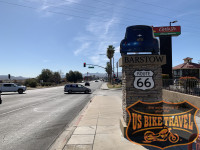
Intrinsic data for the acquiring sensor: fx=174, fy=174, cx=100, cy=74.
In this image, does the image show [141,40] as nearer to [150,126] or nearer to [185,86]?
[150,126]

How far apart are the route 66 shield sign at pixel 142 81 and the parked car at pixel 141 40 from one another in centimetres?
92

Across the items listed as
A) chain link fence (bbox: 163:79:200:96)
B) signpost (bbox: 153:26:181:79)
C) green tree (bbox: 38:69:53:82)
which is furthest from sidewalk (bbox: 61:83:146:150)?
green tree (bbox: 38:69:53:82)

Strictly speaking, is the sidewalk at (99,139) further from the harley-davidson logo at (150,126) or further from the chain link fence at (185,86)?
the chain link fence at (185,86)

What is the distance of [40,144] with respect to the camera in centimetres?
627

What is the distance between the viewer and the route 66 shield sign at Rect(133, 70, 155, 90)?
6.25 m

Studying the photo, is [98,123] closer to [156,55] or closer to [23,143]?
[23,143]

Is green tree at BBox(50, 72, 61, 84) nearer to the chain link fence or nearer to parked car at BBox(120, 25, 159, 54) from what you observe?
the chain link fence

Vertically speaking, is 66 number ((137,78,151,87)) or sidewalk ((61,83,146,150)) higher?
66 number ((137,78,151,87))

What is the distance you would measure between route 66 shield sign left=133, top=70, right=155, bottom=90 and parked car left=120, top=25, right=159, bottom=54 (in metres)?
0.92

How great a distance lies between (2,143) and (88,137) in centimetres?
314

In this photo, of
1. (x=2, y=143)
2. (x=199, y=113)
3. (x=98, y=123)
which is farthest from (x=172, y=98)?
(x=2, y=143)

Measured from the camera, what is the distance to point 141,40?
653 centimetres

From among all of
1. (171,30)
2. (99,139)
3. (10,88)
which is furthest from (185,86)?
(171,30)

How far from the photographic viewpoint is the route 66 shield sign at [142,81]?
246 inches
